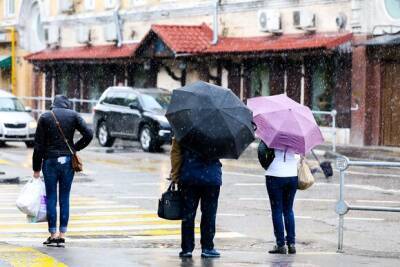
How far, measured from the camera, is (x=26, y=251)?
443 inches

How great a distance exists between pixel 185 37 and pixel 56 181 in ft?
86.0

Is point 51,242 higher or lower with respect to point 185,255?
lower

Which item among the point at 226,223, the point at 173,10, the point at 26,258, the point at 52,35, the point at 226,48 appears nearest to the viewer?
the point at 26,258

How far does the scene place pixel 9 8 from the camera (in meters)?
54.6

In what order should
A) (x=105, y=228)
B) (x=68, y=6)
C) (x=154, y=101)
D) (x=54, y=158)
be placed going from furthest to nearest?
1. (x=68, y=6)
2. (x=154, y=101)
3. (x=105, y=228)
4. (x=54, y=158)

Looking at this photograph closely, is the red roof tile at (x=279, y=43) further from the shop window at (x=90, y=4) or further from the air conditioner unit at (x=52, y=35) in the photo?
the air conditioner unit at (x=52, y=35)

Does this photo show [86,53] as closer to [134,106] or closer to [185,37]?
[185,37]

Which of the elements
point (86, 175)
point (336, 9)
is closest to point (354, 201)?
point (86, 175)

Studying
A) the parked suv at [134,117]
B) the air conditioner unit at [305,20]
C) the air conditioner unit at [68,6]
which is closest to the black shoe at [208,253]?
the parked suv at [134,117]

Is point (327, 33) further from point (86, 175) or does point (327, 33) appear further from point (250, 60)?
point (86, 175)

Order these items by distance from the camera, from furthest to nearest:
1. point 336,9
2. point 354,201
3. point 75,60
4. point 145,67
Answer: point 75,60
point 145,67
point 336,9
point 354,201

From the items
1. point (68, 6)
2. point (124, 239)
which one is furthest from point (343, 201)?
point (68, 6)

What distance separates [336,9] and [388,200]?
15183 millimetres

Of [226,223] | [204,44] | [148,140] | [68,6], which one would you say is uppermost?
[68,6]
